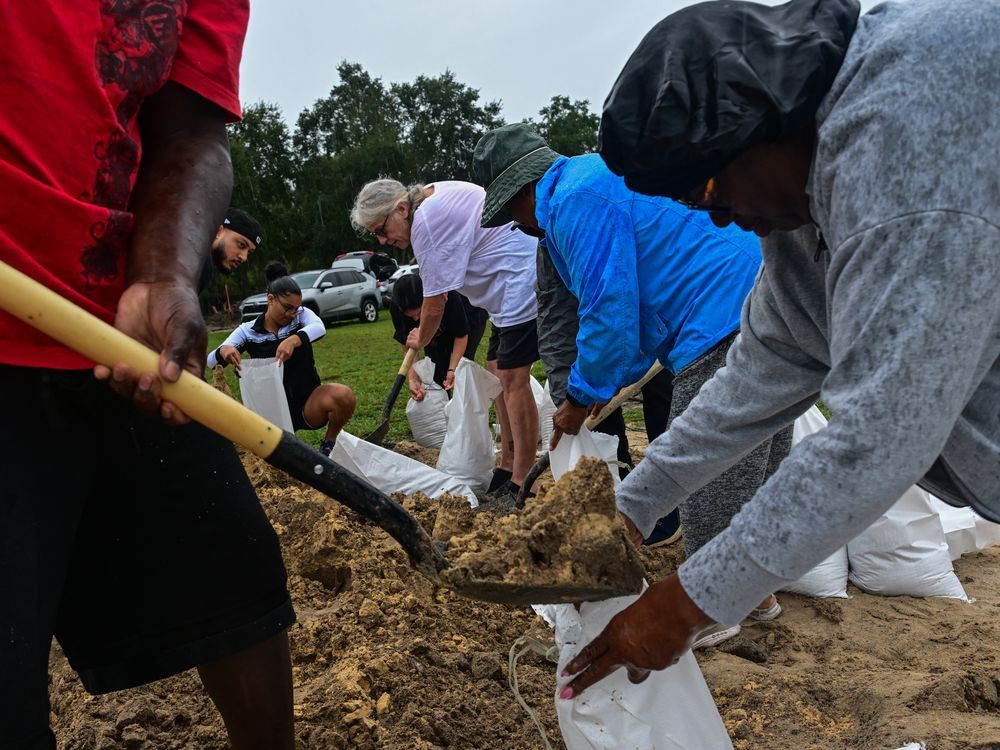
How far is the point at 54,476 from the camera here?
119cm

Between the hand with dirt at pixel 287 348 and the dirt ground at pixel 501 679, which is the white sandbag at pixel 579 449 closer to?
the dirt ground at pixel 501 679

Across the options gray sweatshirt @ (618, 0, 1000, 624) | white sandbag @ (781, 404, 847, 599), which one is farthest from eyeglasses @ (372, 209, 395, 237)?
gray sweatshirt @ (618, 0, 1000, 624)

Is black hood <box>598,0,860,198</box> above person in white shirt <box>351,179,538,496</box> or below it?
above

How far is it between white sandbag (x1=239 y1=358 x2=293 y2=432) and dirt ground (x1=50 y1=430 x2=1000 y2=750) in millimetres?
1759

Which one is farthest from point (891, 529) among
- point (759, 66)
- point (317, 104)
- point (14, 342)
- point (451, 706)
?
point (317, 104)

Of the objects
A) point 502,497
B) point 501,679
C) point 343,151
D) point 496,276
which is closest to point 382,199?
point 496,276

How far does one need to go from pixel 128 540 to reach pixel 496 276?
11.0 ft

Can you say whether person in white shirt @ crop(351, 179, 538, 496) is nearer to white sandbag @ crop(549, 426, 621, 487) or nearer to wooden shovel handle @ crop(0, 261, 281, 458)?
white sandbag @ crop(549, 426, 621, 487)

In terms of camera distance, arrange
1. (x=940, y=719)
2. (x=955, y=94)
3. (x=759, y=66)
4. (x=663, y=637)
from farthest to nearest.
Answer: (x=940, y=719) < (x=663, y=637) < (x=759, y=66) < (x=955, y=94)

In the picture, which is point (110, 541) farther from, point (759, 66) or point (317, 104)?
point (317, 104)

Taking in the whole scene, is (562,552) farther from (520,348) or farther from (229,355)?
(229,355)

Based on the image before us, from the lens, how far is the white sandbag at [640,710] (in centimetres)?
172

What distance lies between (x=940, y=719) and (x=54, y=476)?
7.09 feet

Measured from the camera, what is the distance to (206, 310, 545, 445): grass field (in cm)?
691
